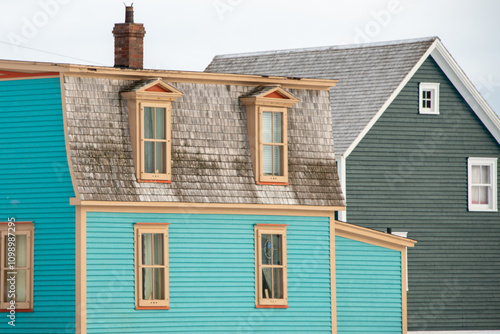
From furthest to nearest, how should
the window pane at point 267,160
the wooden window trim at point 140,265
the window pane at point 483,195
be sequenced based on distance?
the window pane at point 483,195
the window pane at point 267,160
the wooden window trim at point 140,265

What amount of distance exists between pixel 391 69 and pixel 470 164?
384 centimetres

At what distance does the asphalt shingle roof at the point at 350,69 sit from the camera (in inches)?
1419

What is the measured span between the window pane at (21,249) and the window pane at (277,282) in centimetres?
590

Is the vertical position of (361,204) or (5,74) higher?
(5,74)

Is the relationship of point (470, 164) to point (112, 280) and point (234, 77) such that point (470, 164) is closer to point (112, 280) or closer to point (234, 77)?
point (234, 77)

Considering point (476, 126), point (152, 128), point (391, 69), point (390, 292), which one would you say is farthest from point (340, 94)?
point (152, 128)

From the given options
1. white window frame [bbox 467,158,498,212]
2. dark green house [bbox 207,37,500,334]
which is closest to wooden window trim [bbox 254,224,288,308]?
dark green house [bbox 207,37,500,334]

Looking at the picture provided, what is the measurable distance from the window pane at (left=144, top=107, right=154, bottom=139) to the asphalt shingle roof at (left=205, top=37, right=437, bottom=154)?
9331mm

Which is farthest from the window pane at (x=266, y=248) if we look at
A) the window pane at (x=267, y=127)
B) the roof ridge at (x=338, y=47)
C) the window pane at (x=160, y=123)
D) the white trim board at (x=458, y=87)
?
the roof ridge at (x=338, y=47)

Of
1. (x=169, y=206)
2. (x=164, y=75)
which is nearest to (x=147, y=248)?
(x=169, y=206)

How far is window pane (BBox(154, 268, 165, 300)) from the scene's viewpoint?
87.8 ft

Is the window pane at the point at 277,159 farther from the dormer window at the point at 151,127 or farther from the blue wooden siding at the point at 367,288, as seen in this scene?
the dormer window at the point at 151,127

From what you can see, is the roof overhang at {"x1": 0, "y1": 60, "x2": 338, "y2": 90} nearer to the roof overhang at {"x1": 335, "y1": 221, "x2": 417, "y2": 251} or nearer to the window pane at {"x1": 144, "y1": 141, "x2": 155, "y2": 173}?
the window pane at {"x1": 144, "y1": 141, "x2": 155, "y2": 173}

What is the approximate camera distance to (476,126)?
1463 inches
